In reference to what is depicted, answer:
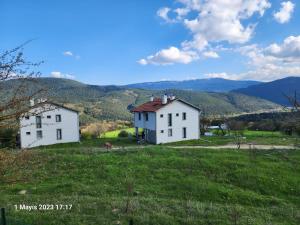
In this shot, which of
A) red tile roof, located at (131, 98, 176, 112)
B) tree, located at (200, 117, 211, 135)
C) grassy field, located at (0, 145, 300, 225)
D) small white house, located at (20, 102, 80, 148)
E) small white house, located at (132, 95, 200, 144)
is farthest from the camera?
tree, located at (200, 117, 211, 135)

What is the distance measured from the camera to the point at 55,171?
79.1 ft

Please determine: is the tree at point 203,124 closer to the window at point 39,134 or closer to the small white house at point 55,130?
the small white house at point 55,130

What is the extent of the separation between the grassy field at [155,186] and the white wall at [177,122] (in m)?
16.7

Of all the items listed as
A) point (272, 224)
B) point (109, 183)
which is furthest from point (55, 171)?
point (272, 224)

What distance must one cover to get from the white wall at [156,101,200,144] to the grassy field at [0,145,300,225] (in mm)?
16652

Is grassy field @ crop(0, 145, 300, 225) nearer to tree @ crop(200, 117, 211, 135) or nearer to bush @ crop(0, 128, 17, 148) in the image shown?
bush @ crop(0, 128, 17, 148)

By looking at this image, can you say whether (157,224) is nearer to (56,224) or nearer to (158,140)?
(56,224)

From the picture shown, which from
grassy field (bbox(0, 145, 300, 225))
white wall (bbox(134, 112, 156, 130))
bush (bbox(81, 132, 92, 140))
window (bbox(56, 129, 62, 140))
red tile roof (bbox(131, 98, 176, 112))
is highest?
red tile roof (bbox(131, 98, 176, 112))

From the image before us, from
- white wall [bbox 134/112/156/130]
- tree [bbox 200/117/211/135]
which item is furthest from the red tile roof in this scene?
tree [bbox 200/117/211/135]

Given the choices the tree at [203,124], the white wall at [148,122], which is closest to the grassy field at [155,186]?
the white wall at [148,122]

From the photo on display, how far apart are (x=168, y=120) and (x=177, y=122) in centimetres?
193

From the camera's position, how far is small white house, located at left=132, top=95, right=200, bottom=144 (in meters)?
47.7

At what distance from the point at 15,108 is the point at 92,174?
60.1 feet

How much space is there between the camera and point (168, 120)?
4869 centimetres
